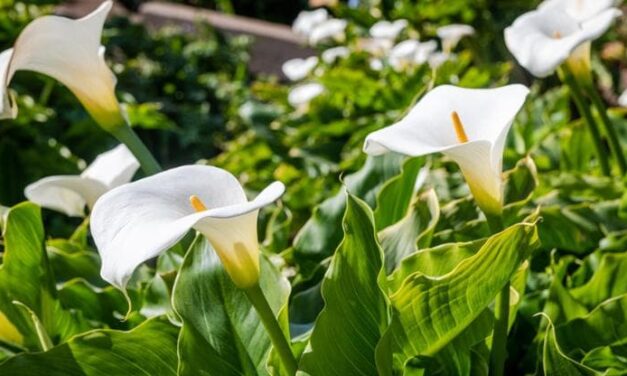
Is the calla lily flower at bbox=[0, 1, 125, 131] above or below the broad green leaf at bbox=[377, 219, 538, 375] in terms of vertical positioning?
above

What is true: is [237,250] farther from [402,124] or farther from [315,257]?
[315,257]

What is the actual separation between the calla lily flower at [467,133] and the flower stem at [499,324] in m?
0.01

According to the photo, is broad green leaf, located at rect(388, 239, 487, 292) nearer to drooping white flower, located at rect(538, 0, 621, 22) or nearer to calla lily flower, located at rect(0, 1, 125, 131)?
calla lily flower, located at rect(0, 1, 125, 131)

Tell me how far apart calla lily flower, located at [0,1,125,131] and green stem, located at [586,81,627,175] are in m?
0.61

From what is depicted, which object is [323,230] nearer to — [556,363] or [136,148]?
[136,148]

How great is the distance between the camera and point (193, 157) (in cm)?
356

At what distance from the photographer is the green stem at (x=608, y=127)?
116 centimetres

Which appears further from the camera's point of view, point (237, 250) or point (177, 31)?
point (177, 31)

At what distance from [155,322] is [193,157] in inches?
110

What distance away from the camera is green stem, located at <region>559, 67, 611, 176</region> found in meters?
1.15

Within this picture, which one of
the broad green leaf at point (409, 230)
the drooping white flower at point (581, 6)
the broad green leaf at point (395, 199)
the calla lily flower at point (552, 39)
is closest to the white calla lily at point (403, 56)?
the drooping white flower at point (581, 6)

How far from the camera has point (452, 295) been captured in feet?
2.32

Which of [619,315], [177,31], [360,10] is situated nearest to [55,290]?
[619,315]

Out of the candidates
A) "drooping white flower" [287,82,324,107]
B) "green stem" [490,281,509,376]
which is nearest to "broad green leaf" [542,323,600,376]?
"green stem" [490,281,509,376]
